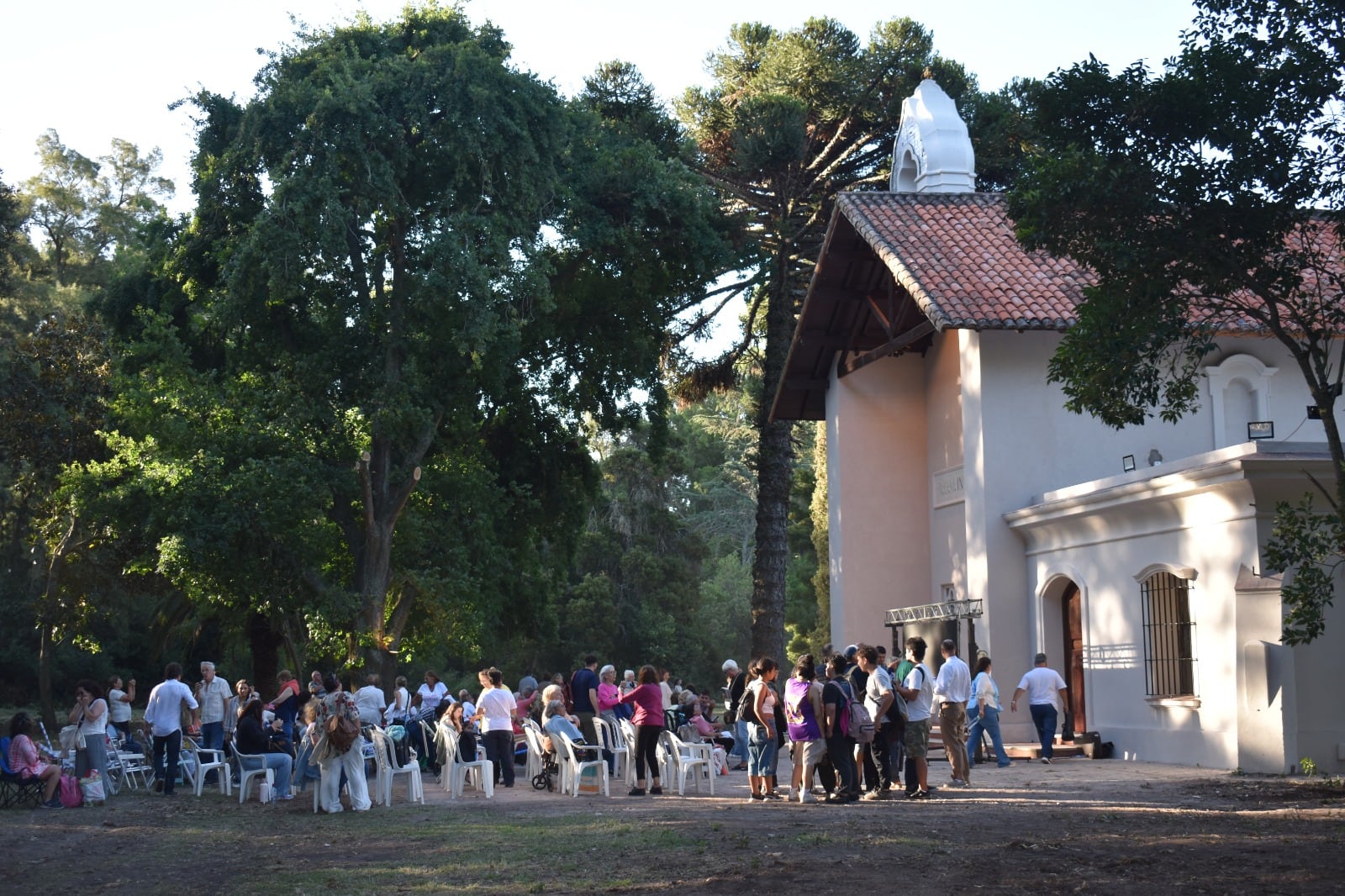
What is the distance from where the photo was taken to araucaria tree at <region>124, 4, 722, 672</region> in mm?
23375

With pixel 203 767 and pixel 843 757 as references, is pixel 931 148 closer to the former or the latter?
pixel 843 757

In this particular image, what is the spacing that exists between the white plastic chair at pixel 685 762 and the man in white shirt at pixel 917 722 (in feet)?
7.24

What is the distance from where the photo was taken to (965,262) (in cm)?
2189

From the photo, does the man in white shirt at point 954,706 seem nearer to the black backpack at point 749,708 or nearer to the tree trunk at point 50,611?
the black backpack at point 749,708

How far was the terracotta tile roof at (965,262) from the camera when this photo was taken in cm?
2048

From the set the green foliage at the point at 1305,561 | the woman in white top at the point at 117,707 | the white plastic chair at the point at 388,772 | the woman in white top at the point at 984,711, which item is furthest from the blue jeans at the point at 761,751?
the woman in white top at the point at 117,707

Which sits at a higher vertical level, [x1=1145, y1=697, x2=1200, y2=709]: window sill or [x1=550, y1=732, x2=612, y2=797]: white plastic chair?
[x1=1145, y1=697, x2=1200, y2=709]: window sill

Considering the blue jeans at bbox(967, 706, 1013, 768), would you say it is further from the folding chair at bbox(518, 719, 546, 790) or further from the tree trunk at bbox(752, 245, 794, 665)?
the tree trunk at bbox(752, 245, 794, 665)

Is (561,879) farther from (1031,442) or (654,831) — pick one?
(1031,442)

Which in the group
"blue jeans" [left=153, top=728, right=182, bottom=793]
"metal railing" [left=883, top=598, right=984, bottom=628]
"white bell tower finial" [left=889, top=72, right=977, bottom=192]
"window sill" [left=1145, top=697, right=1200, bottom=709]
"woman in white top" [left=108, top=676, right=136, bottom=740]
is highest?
"white bell tower finial" [left=889, top=72, right=977, bottom=192]

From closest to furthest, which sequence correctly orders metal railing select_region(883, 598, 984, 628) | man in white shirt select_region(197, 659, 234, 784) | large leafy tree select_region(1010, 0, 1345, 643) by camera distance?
large leafy tree select_region(1010, 0, 1345, 643) < man in white shirt select_region(197, 659, 234, 784) < metal railing select_region(883, 598, 984, 628)

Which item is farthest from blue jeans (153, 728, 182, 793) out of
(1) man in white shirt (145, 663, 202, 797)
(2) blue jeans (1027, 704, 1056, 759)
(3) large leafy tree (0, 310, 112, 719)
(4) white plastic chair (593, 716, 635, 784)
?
(2) blue jeans (1027, 704, 1056, 759)

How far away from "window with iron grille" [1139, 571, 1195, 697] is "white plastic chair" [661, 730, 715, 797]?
601 centimetres

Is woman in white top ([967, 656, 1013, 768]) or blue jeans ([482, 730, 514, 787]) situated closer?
blue jeans ([482, 730, 514, 787])
